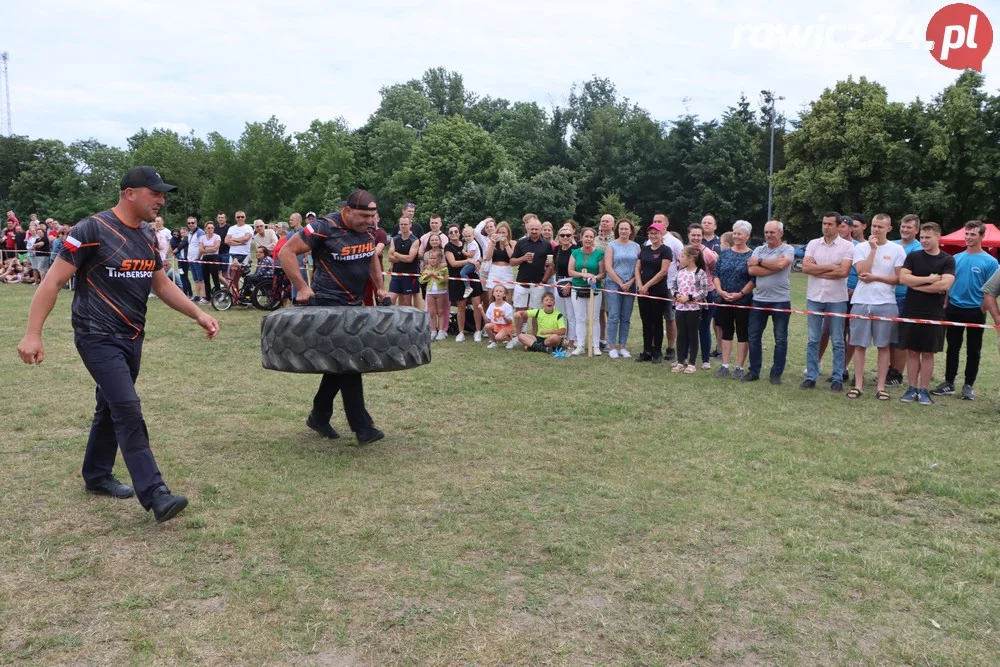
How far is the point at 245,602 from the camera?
12.2 feet

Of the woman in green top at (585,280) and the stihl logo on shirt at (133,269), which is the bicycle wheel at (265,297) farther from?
the stihl logo on shirt at (133,269)

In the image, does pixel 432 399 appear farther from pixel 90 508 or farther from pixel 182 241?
pixel 182 241

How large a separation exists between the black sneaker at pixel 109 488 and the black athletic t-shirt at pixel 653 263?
7.44m

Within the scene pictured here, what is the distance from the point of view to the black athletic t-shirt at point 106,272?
4.54 m

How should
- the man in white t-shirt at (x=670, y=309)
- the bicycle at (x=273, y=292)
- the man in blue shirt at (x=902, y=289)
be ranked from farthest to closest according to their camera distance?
the bicycle at (x=273, y=292), the man in white t-shirt at (x=670, y=309), the man in blue shirt at (x=902, y=289)

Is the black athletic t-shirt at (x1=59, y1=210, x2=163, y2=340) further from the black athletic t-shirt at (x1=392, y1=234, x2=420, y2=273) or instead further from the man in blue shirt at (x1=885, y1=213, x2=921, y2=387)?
the black athletic t-shirt at (x1=392, y1=234, x2=420, y2=273)

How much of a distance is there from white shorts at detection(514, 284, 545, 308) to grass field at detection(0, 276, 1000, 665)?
393 cm

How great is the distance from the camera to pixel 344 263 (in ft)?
20.3

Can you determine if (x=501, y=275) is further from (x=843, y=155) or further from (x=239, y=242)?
(x=843, y=155)

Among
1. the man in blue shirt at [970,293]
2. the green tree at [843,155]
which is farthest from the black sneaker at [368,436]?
the green tree at [843,155]

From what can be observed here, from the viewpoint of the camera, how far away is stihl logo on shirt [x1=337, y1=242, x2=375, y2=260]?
614cm

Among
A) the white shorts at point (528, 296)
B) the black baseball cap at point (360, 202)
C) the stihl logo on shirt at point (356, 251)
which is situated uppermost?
the black baseball cap at point (360, 202)

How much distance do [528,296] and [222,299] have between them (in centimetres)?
723

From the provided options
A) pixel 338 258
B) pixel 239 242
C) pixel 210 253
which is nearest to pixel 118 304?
pixel 338 258
